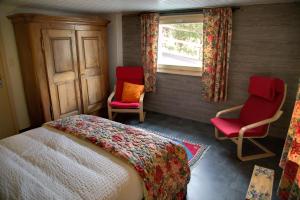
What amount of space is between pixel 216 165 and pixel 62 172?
1851mm

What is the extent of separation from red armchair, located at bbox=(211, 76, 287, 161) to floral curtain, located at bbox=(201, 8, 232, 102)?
0.46 metres

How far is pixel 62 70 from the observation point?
10.8ft

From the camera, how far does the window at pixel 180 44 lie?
3629mm

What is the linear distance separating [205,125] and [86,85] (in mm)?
2318

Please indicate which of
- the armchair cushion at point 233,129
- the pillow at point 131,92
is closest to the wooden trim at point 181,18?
the pillow at point 131,92

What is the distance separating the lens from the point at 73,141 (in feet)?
6.03

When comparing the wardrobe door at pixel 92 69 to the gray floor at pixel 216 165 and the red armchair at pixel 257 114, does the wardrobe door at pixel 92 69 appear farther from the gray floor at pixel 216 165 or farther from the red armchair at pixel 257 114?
the red armchair at pixel 257 114

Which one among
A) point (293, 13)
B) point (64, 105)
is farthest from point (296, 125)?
point (64, 105)

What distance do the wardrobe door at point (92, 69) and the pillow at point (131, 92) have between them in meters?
0.52

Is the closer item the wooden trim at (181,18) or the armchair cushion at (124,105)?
the wooden trim at (181,18)

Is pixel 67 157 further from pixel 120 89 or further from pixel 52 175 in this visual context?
pixel 120 89

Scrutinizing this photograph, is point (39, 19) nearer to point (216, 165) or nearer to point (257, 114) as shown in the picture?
point (216, 165)

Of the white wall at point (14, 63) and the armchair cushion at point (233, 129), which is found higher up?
the white wall at point (14, 63)

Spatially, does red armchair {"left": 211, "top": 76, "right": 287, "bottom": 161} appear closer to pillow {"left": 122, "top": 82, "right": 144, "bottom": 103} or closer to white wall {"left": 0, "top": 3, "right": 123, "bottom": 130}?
pillow {"left": 122, "top": 82, "right": 144, "bottom": 103}
